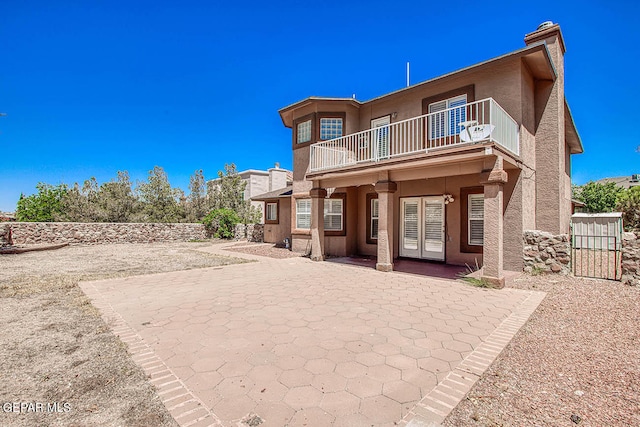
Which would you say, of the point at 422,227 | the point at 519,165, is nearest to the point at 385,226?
the point at 422,227

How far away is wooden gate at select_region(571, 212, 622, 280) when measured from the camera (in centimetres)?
809

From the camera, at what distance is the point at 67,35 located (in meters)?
11.9

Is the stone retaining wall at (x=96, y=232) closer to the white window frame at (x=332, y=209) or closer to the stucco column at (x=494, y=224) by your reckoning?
the white window frame at (x=332, y=209)

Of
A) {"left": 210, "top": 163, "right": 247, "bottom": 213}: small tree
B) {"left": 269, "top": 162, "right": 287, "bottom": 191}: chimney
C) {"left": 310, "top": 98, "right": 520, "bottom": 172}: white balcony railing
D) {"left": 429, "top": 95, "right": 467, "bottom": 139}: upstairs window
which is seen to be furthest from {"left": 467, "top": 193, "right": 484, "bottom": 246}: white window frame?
{"left": 269, "top": 162, "right": 287, "bottom": 191}: chimney

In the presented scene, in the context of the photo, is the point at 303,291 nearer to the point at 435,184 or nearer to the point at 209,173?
the point at 435,184

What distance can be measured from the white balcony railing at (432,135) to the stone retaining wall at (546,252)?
2.64 m

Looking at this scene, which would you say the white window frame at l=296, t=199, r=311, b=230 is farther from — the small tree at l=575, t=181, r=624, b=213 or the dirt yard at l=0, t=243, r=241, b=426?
the small tree at l=575, t=181, r=624, b=213

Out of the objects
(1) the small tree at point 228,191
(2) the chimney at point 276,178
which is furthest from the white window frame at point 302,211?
(2) the chimney at point 276,178

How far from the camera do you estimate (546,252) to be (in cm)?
833

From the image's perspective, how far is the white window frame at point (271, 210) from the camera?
727 inches

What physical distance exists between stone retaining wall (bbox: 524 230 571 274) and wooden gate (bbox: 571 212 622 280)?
443 millimetres

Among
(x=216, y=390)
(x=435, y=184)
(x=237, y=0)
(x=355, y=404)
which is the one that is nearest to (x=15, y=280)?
(x=216, y=390)

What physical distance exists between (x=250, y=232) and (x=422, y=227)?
14.1 meters

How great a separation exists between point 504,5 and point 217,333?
13217 millimetres
